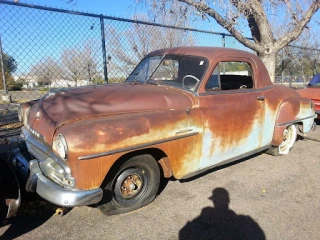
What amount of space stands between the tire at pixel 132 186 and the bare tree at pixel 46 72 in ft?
10.9

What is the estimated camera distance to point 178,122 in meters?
3.31

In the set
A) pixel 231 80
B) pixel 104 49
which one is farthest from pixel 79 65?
pixel 231 80

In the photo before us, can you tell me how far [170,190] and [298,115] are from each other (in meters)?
2.87

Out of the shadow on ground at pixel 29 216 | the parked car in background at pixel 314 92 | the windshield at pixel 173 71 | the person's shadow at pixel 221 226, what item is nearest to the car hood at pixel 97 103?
the windshield at pixel 173 71

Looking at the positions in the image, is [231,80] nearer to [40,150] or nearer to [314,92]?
→ [314,92]

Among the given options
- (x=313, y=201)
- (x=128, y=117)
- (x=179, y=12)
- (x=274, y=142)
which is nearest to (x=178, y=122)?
(x=128, y=117)

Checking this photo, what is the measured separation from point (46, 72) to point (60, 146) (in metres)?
3.34

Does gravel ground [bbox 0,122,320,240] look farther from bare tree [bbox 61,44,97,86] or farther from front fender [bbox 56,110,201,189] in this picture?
bare tree [bbox 61,44,97,86]

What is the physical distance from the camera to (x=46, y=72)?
556 cm

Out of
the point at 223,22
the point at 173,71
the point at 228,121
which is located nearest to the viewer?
the point at 228,121

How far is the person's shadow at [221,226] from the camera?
2.81 m

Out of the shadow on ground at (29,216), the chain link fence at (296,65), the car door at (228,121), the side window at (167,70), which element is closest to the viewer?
the shadow on ground at (29,216)

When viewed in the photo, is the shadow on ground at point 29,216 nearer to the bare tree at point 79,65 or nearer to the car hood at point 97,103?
the car hood at point 97,103

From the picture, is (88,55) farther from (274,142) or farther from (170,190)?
(274,142)
